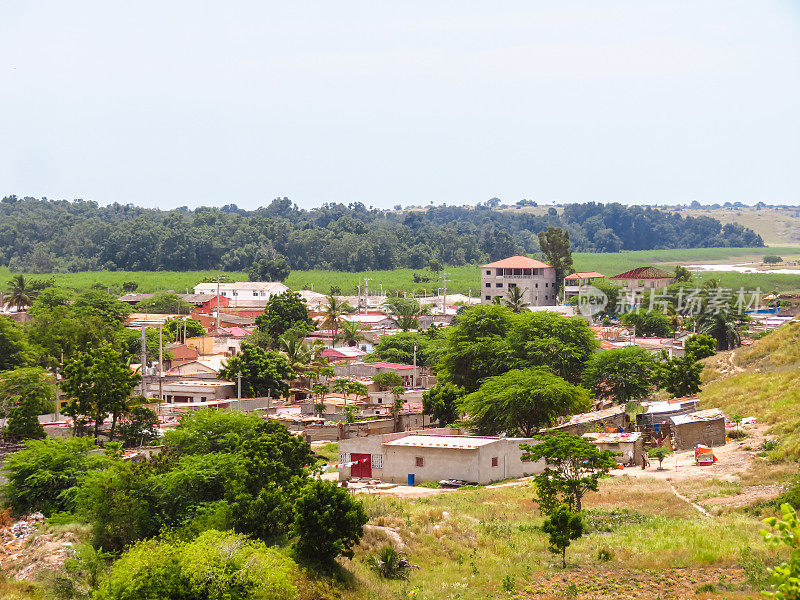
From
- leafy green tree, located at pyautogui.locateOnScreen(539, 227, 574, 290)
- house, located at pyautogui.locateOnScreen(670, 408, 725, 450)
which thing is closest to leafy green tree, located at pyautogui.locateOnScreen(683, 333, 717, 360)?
house, located at pyautogui.locateOnScreen(670, 408, 725, 450)

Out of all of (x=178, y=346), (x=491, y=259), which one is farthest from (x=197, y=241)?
(x=178, y=346)

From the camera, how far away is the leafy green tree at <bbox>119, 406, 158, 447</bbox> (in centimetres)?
4031

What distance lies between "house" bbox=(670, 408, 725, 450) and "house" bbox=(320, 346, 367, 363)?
33926 millimetres

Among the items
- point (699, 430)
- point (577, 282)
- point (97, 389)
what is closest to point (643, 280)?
point (577, 282)

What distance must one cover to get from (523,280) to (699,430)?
7011cm

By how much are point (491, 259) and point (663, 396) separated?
13291 cm

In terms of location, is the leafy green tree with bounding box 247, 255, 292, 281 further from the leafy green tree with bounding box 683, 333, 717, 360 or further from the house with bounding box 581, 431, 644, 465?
the house with bounding box 581, 431, 644, 465

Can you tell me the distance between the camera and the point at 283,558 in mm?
22328

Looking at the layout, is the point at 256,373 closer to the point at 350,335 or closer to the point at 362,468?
the point at 362,468

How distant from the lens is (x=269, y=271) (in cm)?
14462

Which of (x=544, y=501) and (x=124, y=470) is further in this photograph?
(x=124, y=470)

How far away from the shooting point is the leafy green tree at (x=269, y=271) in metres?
144

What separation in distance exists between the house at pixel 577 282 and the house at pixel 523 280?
1957 millimetres

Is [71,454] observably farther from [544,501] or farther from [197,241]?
[197,241]
